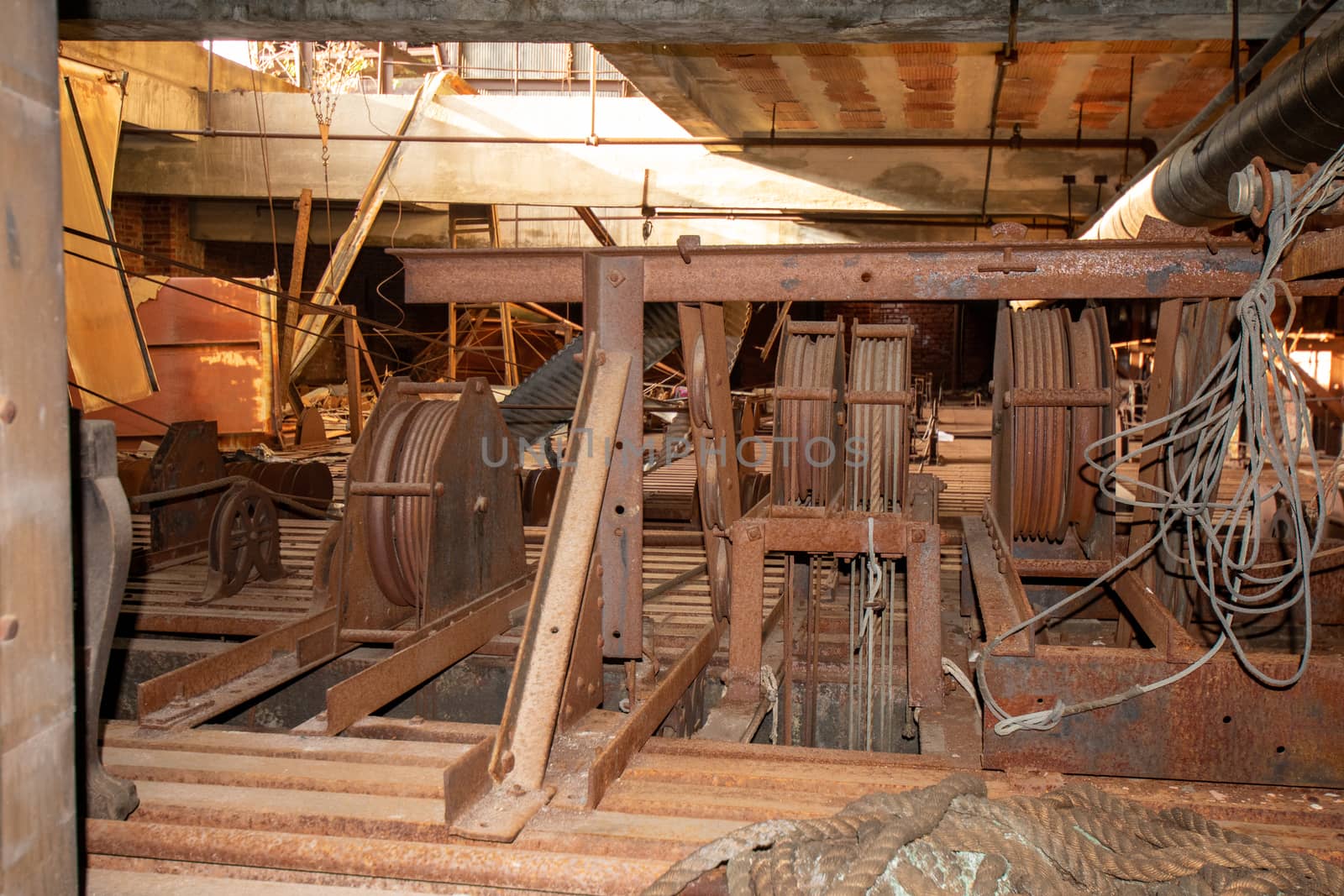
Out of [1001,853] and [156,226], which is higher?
[156,226]

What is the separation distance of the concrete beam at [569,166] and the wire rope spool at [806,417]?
877 centimetres

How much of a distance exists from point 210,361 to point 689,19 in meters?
9.23

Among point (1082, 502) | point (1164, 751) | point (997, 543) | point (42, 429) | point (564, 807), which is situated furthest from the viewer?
point (997, 543)

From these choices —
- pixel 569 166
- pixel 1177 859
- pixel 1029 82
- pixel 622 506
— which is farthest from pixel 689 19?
pixel 569 166

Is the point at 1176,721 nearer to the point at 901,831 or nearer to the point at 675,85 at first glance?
the point at 901,831

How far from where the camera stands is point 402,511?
4707mm

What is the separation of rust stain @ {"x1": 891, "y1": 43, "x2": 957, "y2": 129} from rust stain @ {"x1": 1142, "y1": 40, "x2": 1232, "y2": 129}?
1981 millimetres

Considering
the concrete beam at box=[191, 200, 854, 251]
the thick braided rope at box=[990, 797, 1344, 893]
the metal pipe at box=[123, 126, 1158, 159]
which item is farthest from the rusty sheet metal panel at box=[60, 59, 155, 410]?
the thick braided rope at box=[990, 797, 1344, 893]

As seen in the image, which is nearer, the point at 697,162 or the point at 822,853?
the point at 822,853

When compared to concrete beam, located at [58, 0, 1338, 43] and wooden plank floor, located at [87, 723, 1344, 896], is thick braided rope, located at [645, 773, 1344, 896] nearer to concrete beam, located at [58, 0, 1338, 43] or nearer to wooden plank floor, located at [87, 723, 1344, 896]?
wooden plank floor, located at [87, 723, 1344, 896]

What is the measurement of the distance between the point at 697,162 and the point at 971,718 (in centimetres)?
1047

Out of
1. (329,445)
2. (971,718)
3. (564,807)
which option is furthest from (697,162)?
(564,807)

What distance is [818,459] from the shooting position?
466cm

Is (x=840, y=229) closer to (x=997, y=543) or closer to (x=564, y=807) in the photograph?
(x=997, y=543)
